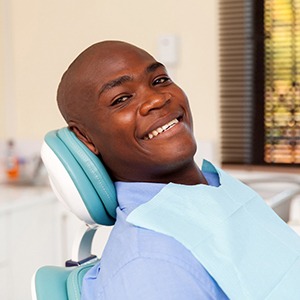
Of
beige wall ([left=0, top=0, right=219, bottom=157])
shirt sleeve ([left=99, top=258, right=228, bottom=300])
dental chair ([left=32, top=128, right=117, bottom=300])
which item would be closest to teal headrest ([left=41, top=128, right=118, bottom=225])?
dental chair ([left=32, top=128, right=117, bottom=300])

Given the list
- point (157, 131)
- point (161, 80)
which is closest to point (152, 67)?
point (161, 80)

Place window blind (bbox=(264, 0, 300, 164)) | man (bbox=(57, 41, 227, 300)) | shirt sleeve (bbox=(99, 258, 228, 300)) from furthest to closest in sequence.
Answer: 1. window blind (bbox=(264, 0, 300, 164))
2. man (bbox=(57, 41, 227, 300))
3. shirt sleeve (bbox=(99, 258, 228, 300))

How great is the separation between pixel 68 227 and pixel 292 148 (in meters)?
1.07

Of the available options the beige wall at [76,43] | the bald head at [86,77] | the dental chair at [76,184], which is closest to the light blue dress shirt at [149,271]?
the dental chair at [76,184]

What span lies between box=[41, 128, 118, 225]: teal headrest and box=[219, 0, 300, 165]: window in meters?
1.72

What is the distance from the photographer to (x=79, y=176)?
115 cm

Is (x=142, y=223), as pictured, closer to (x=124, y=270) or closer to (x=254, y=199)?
(x=124, y=270)

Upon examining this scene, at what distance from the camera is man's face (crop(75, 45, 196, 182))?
1.12 meters

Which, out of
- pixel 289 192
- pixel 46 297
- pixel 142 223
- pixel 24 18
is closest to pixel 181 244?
pixel 142 223

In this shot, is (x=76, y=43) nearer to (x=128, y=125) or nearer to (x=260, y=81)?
(x=260, y=81)

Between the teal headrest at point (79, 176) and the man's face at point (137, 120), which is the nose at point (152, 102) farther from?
the teal headrest at point (79, 176)

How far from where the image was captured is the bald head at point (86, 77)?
1.14 meters

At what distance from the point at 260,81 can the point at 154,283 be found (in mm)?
2015

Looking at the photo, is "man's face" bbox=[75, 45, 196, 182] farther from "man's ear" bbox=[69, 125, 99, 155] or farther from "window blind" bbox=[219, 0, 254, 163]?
"window blind" bbox=[219, 0, 254, 163]
